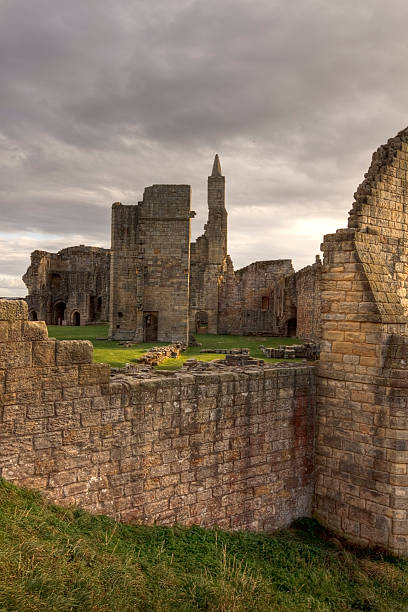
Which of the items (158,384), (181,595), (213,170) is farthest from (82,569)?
(213,170)

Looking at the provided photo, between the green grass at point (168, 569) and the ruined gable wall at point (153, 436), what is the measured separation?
0.36 meters

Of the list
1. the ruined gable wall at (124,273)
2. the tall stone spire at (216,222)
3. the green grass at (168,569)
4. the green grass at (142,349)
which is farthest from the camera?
the tall stone spire at (216,222)

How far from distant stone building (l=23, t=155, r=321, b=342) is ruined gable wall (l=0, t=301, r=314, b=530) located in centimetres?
1480

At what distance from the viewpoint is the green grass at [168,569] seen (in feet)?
11.8

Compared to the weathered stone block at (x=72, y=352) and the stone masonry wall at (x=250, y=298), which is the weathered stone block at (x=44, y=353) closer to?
the weathered stone block at (x=72, y=352)

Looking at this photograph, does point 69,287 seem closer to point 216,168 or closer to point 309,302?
point 216,168

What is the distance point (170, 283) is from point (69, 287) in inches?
999

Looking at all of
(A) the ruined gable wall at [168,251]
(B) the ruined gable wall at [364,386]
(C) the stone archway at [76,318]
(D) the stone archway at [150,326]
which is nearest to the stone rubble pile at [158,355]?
(A) the ruined gable wall at [168,251]

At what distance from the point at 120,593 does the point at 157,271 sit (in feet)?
70.8

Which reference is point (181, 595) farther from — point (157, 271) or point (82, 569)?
point (157, 271)

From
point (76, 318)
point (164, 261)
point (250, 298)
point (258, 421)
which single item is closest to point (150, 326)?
point (164, 261)

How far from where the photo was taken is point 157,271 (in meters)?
24.9

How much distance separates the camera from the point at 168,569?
4797mm

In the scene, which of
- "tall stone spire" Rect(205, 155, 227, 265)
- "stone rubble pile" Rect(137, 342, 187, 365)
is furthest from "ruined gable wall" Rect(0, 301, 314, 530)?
"tall stone spire" Rect(205, 155, 227, 265)
